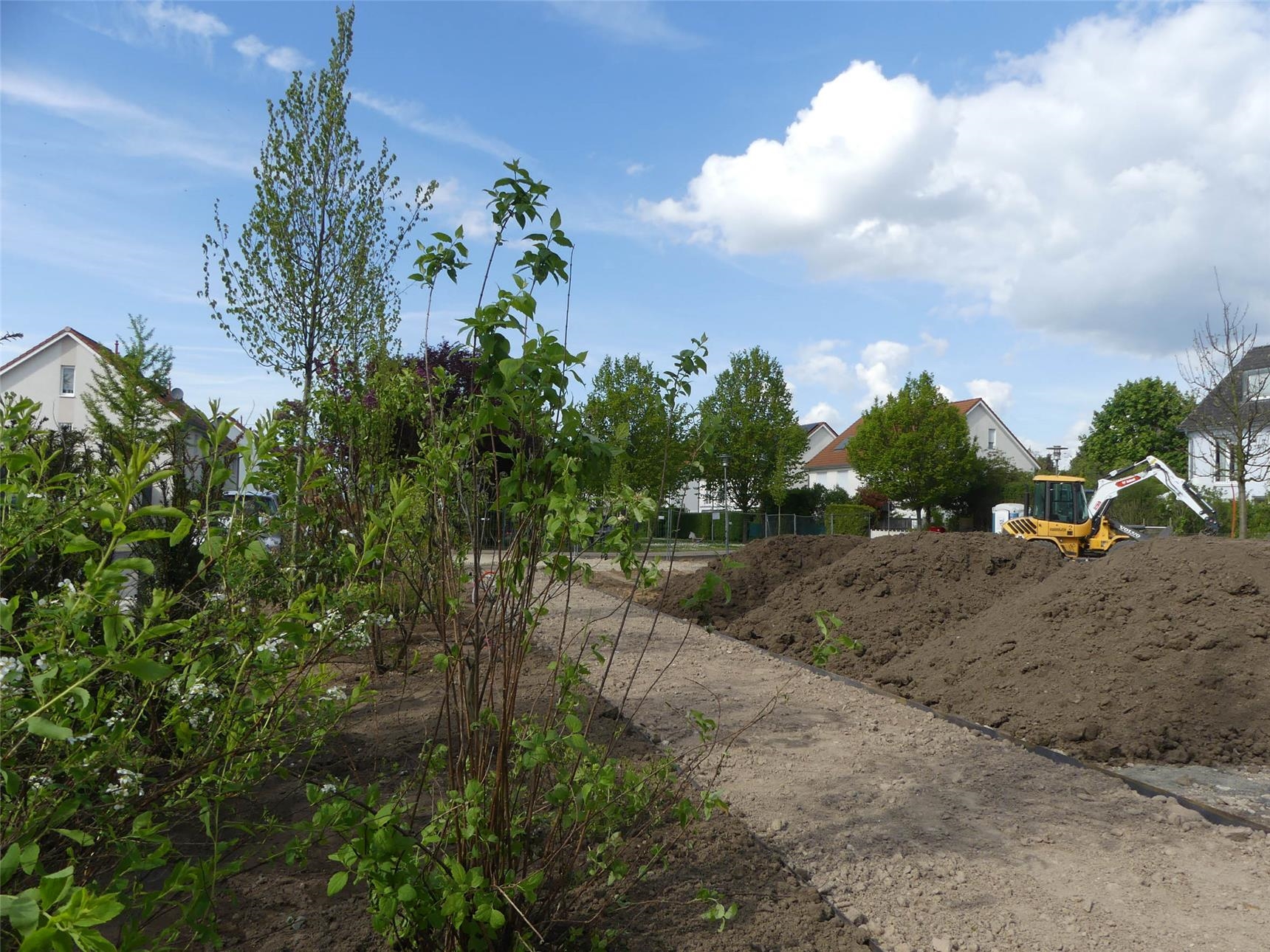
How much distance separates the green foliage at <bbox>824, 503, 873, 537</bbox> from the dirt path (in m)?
30.0

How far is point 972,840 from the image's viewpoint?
371 centimetres

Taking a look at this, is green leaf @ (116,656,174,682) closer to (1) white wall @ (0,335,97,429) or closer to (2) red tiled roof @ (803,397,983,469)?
(1) white wall @ (0,335,97,429)

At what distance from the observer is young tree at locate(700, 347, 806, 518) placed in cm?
4236

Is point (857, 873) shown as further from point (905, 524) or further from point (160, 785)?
point (905, 524)

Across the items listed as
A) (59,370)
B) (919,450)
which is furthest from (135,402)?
(919,450)

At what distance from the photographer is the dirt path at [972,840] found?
297 centimetres

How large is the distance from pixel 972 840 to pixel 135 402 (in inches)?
294

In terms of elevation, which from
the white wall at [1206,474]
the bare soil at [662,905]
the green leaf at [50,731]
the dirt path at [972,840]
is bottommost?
the dirt path at [972,840]

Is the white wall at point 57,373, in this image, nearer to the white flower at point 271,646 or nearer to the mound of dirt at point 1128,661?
the mound of dirt at point 1128,661

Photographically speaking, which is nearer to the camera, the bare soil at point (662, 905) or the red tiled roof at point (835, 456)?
the bare soil at point (662, 905)

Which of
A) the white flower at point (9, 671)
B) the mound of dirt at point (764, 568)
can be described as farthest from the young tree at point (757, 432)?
the white flower at point (9, 671)

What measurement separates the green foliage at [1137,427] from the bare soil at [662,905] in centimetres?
4958

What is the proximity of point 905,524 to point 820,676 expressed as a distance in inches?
1502

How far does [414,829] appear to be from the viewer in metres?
3.14
